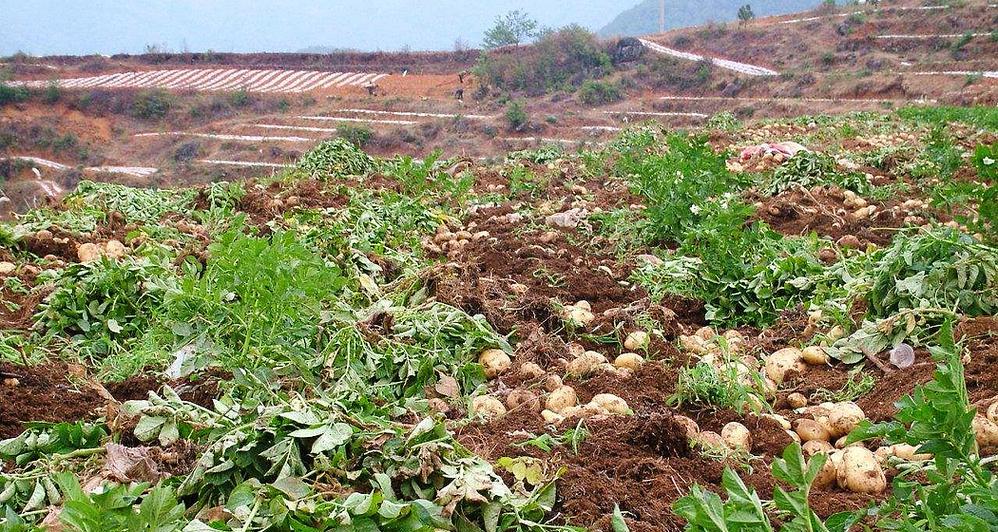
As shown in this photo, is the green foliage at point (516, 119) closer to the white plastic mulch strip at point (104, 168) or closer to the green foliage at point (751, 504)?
the white plastic mulch strip at point (104, 168)

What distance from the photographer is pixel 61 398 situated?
8.83 feet

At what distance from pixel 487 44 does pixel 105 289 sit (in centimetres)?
4976

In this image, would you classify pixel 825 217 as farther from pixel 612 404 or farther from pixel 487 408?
pixel 487 408

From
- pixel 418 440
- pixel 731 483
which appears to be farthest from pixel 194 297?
pixel 731 483

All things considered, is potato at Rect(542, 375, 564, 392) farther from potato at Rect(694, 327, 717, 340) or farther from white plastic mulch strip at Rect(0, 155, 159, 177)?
white plastic mulch strip at Rect(0, 155, 159, 177)

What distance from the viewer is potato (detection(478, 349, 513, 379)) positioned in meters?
3.21

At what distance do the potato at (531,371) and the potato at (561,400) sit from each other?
28cm

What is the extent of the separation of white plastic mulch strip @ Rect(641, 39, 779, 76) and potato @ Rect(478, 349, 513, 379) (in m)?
32.9

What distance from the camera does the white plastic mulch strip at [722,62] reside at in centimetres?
3388

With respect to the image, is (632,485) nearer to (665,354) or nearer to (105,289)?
(665,354)

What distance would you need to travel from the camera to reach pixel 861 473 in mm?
2117

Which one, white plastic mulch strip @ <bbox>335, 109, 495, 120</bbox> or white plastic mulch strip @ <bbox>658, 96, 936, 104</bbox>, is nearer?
white plastic mulch strip @ <bbox>658, 96, 936, 104</bbox>

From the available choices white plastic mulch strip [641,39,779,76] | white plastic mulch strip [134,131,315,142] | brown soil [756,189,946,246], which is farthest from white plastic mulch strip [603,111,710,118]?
brown soil [756,189,946,246]

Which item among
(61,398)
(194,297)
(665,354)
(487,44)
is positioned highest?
(487,44)
